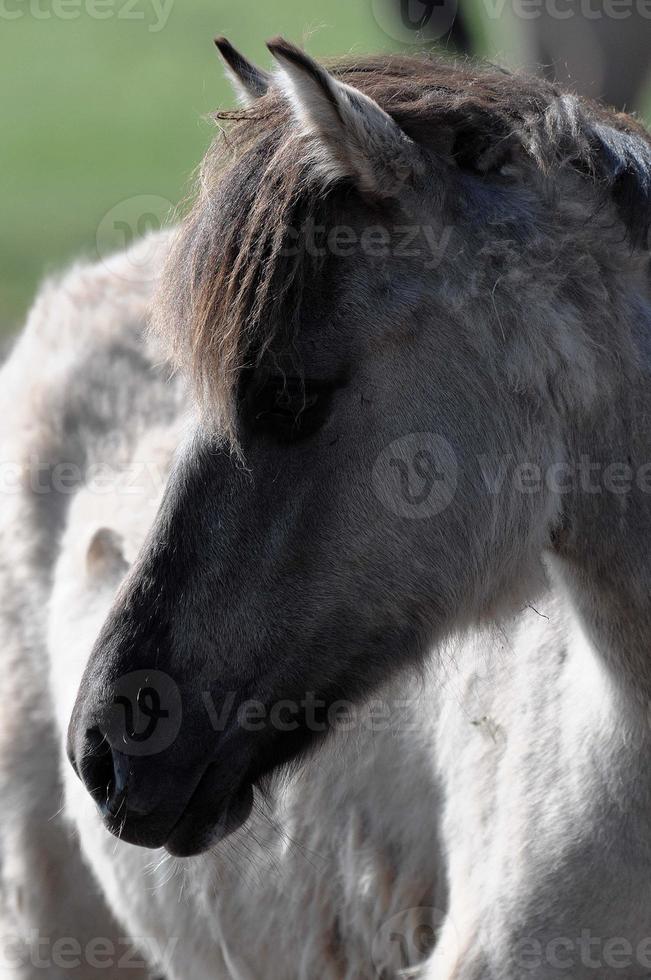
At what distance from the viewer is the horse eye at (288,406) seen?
1.88m

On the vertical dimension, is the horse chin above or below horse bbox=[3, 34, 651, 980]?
below

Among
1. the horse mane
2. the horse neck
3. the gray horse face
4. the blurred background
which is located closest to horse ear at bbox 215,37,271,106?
the horse mane

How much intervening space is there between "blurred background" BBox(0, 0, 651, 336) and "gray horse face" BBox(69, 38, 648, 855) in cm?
282

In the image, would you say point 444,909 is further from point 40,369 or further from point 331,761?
point 40,369

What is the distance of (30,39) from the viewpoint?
19797 millimetres

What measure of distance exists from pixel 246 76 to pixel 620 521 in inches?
40.7

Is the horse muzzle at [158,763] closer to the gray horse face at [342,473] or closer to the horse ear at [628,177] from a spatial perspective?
the gray horse face at [342,473]

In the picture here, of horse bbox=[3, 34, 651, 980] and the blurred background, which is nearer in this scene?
horse bbox=[3, 34, 651, 980]

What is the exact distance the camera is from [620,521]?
6.52ft

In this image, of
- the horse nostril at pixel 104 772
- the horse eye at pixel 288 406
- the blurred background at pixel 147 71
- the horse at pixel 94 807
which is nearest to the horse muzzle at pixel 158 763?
the horse nostril at pixel 104 772

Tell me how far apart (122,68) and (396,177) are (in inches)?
696

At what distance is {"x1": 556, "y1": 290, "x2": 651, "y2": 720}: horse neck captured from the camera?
1.96 metres

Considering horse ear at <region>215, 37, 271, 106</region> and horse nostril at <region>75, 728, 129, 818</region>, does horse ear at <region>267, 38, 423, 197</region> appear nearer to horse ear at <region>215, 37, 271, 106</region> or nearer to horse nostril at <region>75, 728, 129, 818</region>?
horse ear at <region>215, 37, 271, 106</region>

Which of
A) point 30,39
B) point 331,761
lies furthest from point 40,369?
point 30,39
